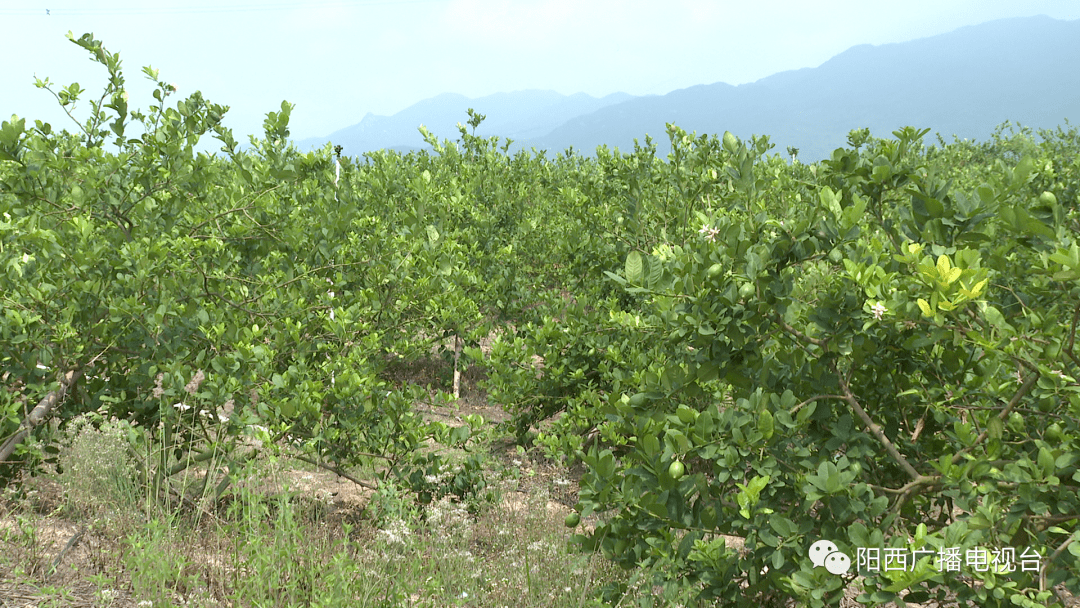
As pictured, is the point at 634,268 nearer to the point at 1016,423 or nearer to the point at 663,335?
the point at 663,335

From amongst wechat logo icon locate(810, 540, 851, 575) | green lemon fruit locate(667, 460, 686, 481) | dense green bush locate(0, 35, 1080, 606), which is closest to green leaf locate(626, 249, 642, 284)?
dense green bush locate(0, 35, 1080, 606)

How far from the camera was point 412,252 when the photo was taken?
14.7 ft

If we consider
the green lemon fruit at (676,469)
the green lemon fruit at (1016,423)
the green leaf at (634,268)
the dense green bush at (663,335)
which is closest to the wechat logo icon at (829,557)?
the dense green bush at (663,335)

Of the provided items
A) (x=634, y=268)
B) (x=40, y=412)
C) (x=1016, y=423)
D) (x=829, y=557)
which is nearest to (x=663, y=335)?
(x=634, y=268)

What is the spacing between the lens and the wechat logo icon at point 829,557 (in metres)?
2.02

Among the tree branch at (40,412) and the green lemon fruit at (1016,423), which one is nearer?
the green lemon fruit at (1016,423)

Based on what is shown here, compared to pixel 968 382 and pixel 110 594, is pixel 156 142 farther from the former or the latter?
pixel 968 382

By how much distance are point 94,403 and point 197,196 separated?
1.30 m

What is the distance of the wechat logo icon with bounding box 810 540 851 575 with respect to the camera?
202 cm

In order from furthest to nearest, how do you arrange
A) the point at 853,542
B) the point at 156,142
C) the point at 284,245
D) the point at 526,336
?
the point at 526,336 → the point at 284,245 → the point at 156,142 → the point at 853,542

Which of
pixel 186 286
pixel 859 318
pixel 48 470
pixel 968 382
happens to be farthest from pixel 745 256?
pixel 48 470

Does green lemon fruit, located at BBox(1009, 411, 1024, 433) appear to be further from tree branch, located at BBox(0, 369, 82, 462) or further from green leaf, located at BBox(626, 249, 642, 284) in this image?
tree branch, located at BBox(0, 369, 82, 462)

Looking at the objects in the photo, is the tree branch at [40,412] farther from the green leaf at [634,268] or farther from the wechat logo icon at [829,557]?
the wechat logo icon at [829,557]

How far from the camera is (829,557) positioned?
6.79 feet
